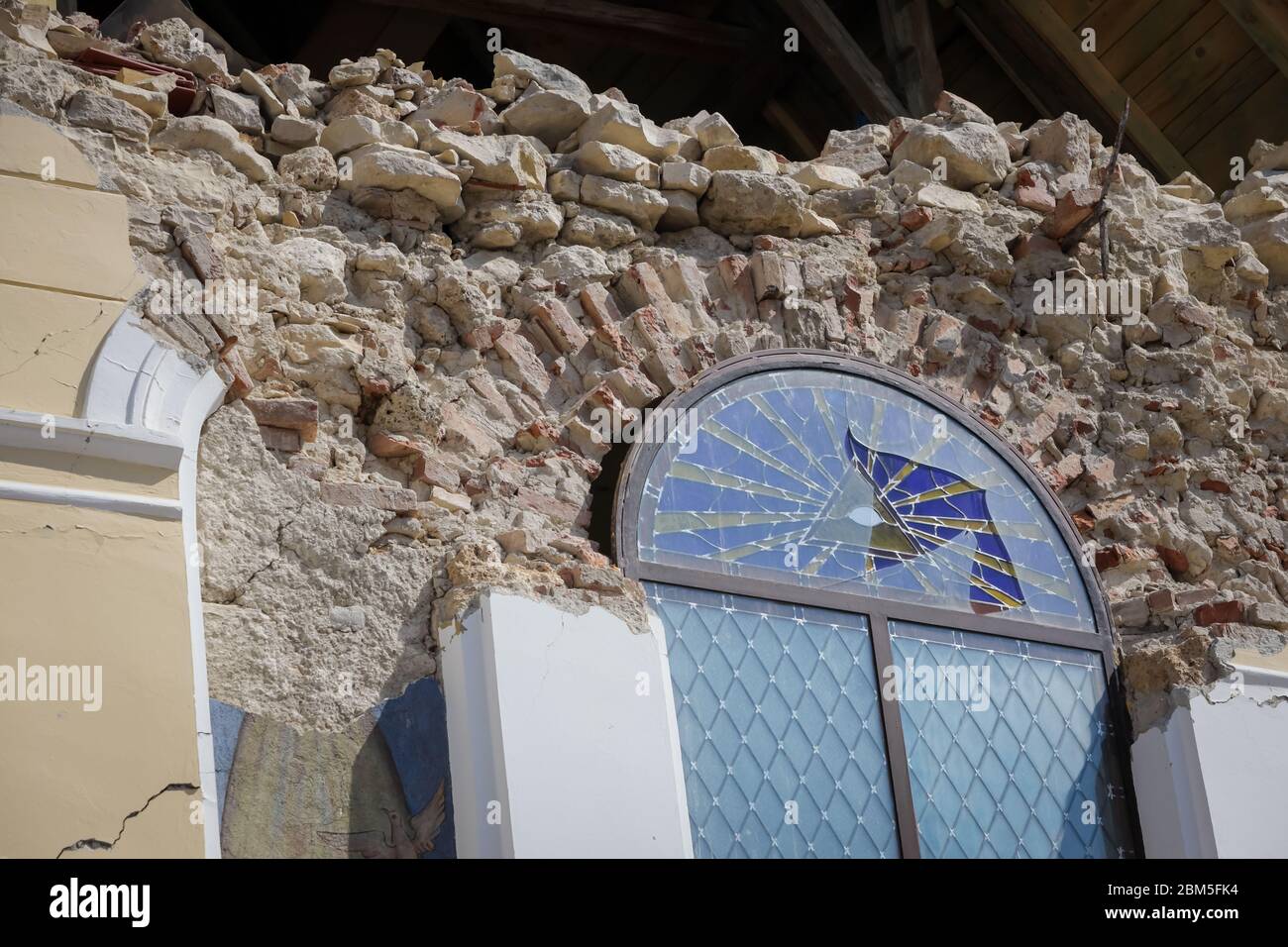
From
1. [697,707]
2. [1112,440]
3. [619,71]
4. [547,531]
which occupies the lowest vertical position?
[697,707]

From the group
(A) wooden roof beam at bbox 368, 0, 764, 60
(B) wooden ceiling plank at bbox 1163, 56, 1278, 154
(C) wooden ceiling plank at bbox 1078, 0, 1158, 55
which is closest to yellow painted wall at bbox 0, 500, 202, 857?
(A) wooden roof beam at bbox 368, 0, 764, 60

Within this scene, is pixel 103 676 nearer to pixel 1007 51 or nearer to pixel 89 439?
pixel 89 439

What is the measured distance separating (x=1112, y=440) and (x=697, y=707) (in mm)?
1731

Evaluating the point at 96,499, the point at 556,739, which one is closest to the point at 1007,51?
the point at 556,739

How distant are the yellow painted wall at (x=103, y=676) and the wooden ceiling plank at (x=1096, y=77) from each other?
16.7ft

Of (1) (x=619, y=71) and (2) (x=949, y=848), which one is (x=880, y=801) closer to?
(2) (x=949, y=848)

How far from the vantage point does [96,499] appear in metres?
3.54

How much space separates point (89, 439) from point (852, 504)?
2013 millimetres

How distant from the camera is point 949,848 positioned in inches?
172

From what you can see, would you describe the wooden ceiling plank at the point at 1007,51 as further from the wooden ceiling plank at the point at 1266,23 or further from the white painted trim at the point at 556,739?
the white painted trim at the point at 556,739

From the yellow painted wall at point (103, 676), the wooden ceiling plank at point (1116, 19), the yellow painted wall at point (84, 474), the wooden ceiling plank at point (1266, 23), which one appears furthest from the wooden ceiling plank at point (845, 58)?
the yellow painted wall at point (103, 676)

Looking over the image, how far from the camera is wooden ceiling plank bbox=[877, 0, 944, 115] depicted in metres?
7.38

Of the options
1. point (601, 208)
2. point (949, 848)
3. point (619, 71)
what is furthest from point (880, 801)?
point (619, 71)

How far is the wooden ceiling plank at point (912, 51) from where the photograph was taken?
7.38 meters
